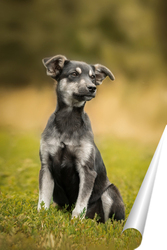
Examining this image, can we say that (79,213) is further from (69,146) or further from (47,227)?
(69,146)

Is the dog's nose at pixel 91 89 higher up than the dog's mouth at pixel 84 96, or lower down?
higher up

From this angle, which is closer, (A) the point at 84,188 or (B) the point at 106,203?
(A) the point at 84,188

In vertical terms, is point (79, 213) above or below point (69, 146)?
below

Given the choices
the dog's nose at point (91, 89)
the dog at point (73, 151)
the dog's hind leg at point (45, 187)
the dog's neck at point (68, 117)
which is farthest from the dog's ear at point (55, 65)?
the dog's hind leg at point (45, 187)

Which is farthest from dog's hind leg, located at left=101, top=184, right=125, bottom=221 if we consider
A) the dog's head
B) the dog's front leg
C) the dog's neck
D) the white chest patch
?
the dog's head

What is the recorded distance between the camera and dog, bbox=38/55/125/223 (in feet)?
7.19

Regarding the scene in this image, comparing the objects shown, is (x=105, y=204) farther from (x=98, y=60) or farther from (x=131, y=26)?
(x=131, y=26)

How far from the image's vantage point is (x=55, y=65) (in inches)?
91.4

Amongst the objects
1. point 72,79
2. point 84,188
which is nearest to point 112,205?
point 84,188

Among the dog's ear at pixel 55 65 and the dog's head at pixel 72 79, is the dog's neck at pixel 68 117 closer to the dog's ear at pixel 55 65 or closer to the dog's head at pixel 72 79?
the dog's head at pixel 72 79

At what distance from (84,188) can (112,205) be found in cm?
38

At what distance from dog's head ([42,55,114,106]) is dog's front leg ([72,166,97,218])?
521 mm

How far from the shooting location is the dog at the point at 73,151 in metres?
2.19

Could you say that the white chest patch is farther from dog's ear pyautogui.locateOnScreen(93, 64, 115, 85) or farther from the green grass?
dog's ear pyautogui.locateOnScreen(93, 64, 115, 85)
